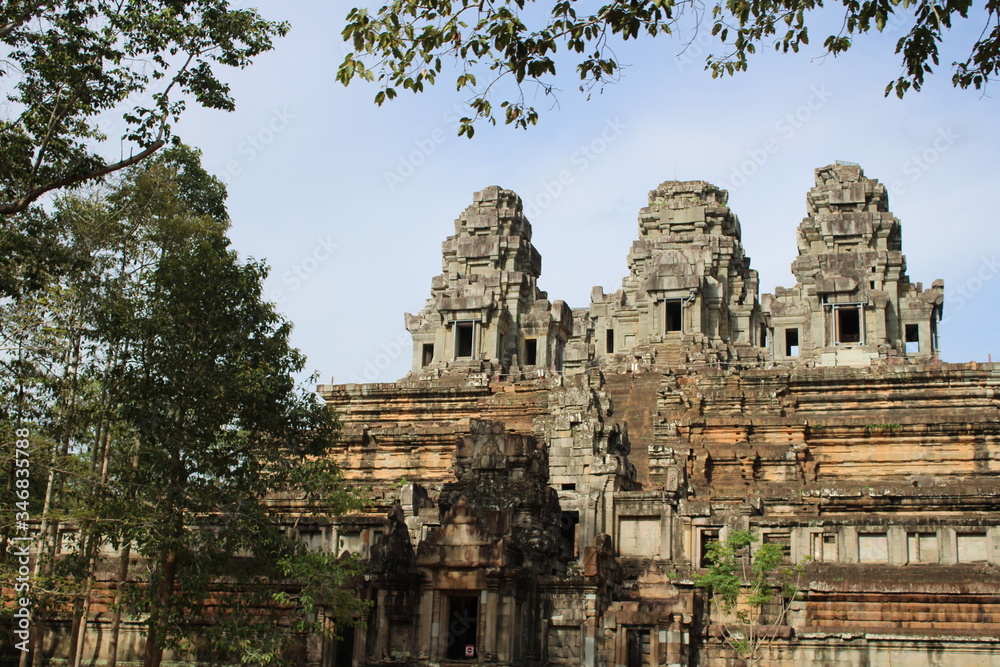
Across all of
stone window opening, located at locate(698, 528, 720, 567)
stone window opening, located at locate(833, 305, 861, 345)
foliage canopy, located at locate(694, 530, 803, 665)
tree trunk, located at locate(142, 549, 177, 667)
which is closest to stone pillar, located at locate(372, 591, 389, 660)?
tree trunk, located at locate(142, 549, 177, 667)

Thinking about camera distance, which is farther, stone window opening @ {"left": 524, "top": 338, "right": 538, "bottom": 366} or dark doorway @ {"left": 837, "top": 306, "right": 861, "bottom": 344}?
stone window opening @ {"left": 524, "top": 338, "right": 538, "bottom": 366}

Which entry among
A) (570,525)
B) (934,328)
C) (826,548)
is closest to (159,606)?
(570,525)

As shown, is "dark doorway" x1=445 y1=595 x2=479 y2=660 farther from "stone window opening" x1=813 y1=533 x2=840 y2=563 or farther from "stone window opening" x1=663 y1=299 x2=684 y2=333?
"stone window opening" x1=663 y1=299 x2=684 y2=333

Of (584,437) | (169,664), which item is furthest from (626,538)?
(169,664)

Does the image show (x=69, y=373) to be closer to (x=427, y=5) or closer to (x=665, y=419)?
(x=427, y=5)

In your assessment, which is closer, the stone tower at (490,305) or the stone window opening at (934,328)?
the stone window opening at (934,328)

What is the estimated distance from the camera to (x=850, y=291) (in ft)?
171

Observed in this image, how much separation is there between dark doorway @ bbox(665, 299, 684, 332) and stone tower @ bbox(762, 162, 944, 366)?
5160 mm

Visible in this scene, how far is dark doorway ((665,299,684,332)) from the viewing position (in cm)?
5328

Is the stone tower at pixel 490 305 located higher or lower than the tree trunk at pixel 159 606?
higher

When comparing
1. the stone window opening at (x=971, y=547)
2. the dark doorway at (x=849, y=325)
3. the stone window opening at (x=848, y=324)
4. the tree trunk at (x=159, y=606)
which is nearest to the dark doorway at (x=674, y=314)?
the stone window opening at (x=848, y=324)

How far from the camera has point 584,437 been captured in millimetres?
29078

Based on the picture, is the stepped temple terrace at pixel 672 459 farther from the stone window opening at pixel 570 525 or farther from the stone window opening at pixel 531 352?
the stone window opening at pixel 531 352

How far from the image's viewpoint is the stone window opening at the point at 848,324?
52125 mm
